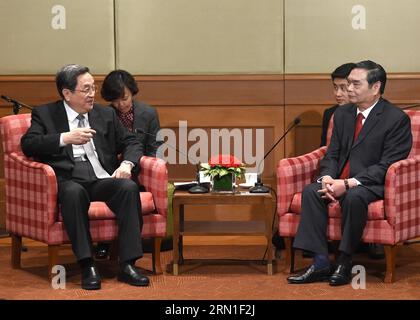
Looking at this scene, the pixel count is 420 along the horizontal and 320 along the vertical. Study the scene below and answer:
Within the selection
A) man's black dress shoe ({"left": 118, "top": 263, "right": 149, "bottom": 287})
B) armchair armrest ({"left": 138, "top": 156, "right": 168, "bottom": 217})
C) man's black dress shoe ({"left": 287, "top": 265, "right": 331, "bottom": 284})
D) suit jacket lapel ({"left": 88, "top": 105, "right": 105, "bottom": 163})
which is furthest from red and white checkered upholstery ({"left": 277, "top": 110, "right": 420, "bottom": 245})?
suit jacket lapel ({"left": 88, "top": 105, "right": 105, "bottom": 163})

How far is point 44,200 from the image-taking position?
485cm

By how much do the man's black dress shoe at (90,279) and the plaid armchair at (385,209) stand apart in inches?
45.7

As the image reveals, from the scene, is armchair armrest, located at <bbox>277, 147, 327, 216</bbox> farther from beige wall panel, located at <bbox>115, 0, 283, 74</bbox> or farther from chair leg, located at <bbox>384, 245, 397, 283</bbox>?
beige wall panel, located at <bbox>115, 0, 283, 74</bbox>

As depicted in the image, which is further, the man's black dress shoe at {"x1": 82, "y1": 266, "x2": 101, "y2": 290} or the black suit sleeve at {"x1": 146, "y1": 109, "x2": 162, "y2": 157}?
the black suit sleeve at {"x1": 146, "y1": 109, "x2": 162, "y2": 157}

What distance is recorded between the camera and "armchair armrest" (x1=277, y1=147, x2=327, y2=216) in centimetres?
507

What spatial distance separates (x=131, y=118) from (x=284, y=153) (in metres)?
1.35

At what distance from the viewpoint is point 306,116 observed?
20.9 feet

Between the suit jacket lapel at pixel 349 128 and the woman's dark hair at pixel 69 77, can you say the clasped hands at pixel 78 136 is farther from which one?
the suit jacket lapel at pixel 349 128

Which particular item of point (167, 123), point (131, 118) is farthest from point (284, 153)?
point (131, 118)

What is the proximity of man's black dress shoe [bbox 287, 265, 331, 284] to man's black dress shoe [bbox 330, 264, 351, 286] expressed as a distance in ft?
0.27

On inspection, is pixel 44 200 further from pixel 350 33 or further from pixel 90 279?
pixel 350 33

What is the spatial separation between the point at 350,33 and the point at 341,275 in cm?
225

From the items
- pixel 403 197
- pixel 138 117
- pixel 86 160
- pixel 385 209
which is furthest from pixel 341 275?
pixel 138 117

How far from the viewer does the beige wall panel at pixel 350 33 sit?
6266 mm
